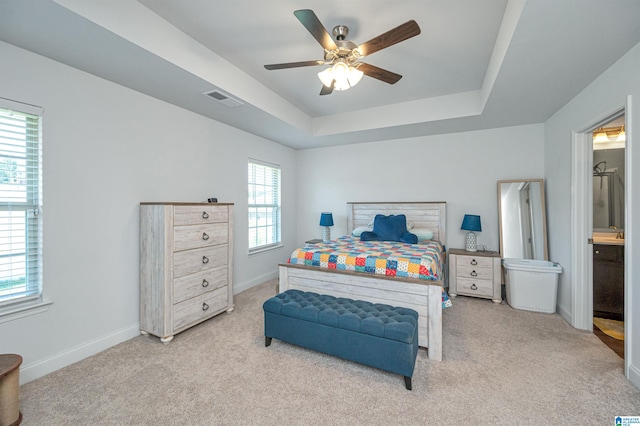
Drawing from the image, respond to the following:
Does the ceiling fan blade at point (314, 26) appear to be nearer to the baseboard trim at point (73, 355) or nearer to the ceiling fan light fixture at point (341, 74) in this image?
the ceiling fan light fixture at point (341, 74)

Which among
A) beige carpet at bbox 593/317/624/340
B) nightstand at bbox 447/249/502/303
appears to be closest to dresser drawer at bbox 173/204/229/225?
nightstand at bbox 447/249/502/303

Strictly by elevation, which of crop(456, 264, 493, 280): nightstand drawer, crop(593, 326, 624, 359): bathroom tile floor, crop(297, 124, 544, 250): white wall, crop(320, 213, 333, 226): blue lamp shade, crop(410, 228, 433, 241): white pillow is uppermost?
crop(297, 124, 544, 250): white wall

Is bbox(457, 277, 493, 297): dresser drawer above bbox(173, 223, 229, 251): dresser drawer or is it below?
below

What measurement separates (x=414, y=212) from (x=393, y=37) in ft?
9.94

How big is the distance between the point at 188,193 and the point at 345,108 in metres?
2.53

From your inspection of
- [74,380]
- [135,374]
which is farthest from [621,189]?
[74,380]

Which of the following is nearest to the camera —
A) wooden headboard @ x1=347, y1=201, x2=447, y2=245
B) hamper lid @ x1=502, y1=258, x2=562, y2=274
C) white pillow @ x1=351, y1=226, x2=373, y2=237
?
hamper lid @ x1=502, y1=258, x2=562, y2=274

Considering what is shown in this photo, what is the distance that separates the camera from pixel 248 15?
205cm

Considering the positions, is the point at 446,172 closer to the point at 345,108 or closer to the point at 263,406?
the point at 345,108

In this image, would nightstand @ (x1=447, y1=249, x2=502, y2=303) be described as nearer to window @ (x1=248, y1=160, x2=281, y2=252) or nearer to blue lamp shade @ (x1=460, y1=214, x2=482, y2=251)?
blue lamp shade @ (x1=460, y1=214, x2=482, y2=251)

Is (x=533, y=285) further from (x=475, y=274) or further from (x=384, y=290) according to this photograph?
(x=384, y=290)

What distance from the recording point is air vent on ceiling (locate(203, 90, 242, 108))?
8.95ft

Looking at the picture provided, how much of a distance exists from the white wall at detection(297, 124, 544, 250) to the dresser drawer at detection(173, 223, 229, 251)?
7.96 ft

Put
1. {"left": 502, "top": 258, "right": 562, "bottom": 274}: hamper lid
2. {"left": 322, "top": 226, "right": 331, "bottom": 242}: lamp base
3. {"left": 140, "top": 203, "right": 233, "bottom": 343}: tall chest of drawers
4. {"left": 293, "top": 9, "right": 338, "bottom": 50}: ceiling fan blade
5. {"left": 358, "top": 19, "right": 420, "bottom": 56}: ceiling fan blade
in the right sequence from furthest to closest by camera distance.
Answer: {"left": 322, "top": 226, "right": 331, "bottom": 242}: lamp base < {"left": 502, "top": 258, "right": 562, "bottom": 274}: hamper lid < {"left": 140, "top": 203, "right": 233, "bottom": 343}: tall chest of drawers < {"left": 358, "top": 19, "right": 420, "bottom": 56}: ceiling fan blade < {"left": 293, "top": 9, "right": 338, "bottom": 50}: ceiling fan blade
